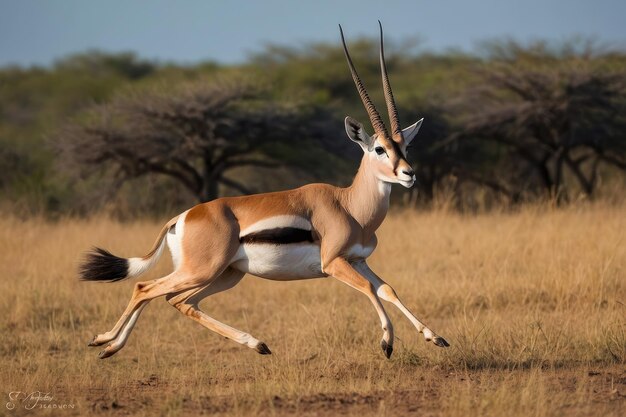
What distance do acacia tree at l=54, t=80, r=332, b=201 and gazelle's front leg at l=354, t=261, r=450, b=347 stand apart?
1021cm

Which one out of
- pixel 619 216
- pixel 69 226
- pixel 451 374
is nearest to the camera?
pixel 451 374

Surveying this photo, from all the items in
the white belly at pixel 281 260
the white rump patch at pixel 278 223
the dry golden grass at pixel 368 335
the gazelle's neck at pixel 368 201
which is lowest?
the dry golden grass at pixel 368 335

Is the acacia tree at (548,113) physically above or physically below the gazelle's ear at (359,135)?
below

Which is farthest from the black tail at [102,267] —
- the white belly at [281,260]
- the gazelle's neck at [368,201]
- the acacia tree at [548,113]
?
the acacia tree at [548,113]

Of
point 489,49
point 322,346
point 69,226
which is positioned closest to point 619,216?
point 322,346

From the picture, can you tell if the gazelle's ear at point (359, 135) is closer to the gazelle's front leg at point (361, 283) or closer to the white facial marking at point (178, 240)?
the gazelle's front leg at point (361, 283)

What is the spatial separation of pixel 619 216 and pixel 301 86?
15278mm

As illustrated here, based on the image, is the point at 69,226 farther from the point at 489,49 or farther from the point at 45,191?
the point at 489,49

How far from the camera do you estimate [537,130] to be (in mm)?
19000

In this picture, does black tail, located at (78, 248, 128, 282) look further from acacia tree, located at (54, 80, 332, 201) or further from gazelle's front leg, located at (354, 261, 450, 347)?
acacia tree, located at (54, 80, 332, 201)

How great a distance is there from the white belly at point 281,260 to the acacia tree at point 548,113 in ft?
40.1

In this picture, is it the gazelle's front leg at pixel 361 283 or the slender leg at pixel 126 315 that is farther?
the slender leg at pixel 126 315

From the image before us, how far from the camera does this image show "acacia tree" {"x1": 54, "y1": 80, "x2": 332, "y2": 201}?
16.6 m

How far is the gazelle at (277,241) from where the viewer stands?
21.5ft
